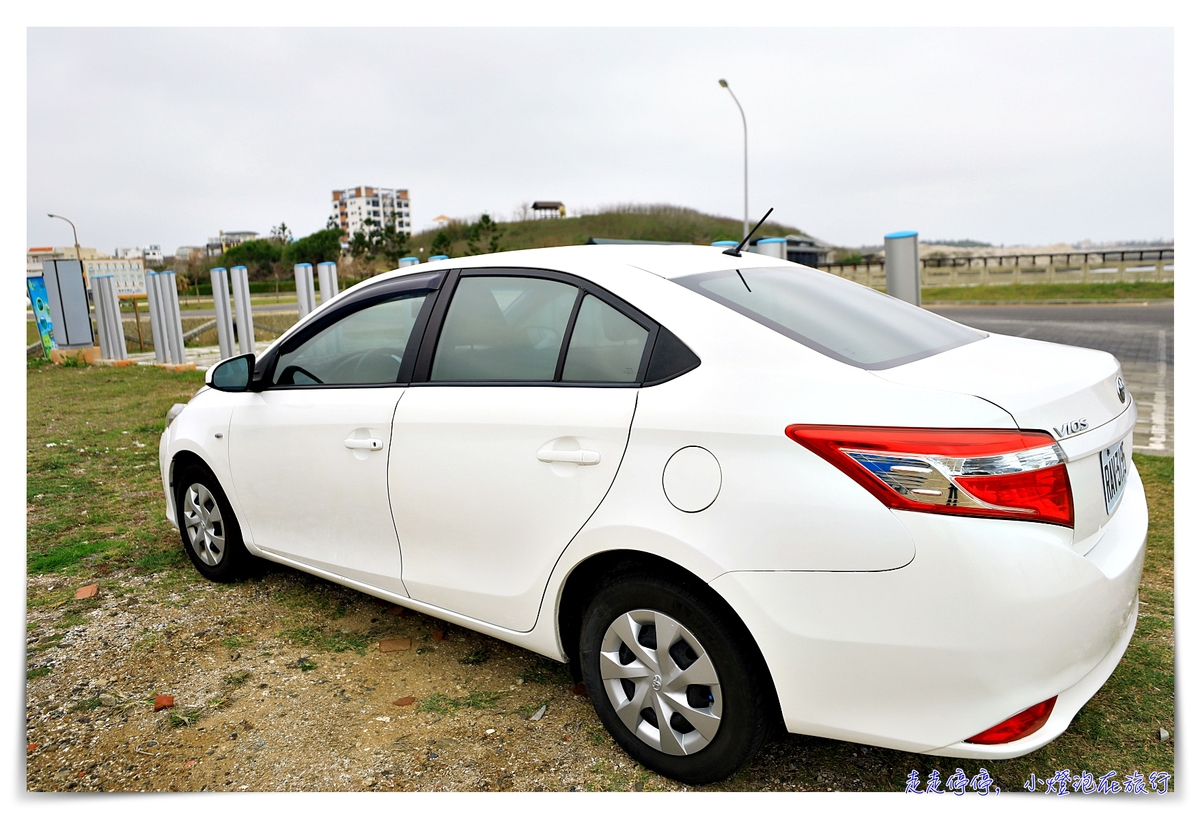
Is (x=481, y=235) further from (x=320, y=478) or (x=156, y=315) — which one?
(x=320, y=478)

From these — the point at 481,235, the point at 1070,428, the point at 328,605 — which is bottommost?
the point at 328,605

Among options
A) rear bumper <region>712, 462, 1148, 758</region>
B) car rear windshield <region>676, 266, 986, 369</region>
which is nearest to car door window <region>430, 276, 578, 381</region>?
car rear windshield <region>676, 266, 986, 369</region>

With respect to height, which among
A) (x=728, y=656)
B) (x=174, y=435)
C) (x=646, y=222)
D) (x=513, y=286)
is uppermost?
(x=646, y=222)

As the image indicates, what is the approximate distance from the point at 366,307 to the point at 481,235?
258 ft

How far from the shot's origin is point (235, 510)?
3.94 m

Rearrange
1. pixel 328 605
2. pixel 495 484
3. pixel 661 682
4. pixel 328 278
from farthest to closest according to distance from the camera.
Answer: pixel 328 278
pixel 328 605
pixel 495 484
pixel 661 682

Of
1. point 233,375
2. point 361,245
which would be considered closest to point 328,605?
point 233,375

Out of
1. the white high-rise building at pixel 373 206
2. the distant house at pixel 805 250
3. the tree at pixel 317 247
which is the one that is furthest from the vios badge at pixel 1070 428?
the white high-rise building at pixel 373 206

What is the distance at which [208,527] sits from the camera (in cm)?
421

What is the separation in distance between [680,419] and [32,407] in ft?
37.5

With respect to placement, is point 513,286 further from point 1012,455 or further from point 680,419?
point 1012,455

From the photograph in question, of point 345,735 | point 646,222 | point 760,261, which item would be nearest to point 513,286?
point 760,261

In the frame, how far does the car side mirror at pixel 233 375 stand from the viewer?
3750mm

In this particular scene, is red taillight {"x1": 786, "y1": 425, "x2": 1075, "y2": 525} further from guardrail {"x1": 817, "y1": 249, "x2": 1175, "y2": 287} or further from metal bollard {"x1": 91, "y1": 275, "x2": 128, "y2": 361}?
guardrail {"x1": 817, "y1": 249, "x2": 1175, "y2": 287}
